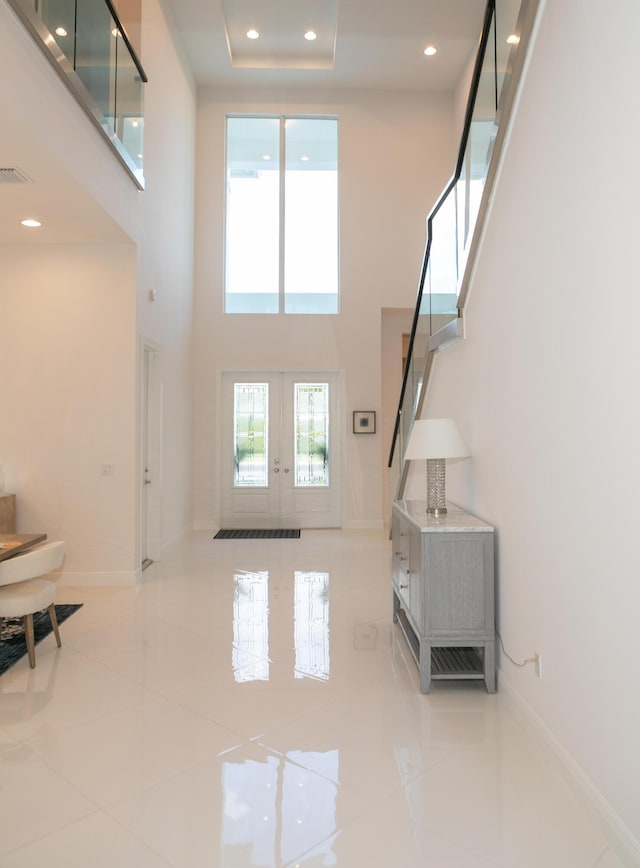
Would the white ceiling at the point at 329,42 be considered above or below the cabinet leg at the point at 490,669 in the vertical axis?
above

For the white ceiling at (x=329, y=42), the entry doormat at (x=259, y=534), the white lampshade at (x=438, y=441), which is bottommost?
the entry doormat at (x=259, y=534)

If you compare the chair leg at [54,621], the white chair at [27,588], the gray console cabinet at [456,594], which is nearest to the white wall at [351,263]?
the chair leg at [54,621]

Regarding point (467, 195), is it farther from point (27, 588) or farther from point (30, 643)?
point (30, 643)

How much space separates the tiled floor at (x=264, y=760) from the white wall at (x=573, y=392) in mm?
371

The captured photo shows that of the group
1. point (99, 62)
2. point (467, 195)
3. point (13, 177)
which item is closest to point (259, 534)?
point (13, 177)

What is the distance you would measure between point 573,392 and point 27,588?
3471 mm

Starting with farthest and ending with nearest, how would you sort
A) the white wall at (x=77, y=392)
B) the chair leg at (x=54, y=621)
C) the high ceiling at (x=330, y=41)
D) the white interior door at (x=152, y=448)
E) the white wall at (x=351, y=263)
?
the white wall at (x=351, y=263) < the high ceiling at (x=330, y=41) < the white interior door at (x=152, y=448) < the white wall at (x=77, y=392) < the chair leg at (x=54, y=621)

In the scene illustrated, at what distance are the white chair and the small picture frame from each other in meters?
5.61

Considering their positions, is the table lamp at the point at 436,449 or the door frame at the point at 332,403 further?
the door frame at the point at 332,403

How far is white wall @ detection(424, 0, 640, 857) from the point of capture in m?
2.08

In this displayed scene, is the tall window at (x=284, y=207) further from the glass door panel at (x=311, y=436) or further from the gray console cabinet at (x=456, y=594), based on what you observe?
the gray console cabinet at (x=456, y=594)

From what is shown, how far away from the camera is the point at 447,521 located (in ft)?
11.8

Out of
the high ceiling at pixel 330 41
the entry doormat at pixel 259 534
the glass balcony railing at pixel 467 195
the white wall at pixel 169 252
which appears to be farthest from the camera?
the entry doormat at pixel 259 534

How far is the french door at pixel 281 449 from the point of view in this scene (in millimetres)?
9078
